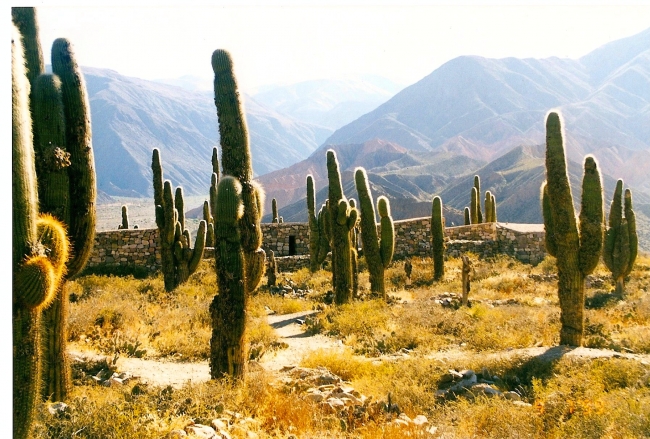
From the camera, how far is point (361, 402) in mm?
6645

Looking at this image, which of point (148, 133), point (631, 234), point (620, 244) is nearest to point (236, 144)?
point (620, 244)

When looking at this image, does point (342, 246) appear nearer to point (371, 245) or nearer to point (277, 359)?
point (371, 245)

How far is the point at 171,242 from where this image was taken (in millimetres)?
17094

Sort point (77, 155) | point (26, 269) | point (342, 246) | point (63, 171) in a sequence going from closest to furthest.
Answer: point (26, 269) < point (63, 171) < point (77, 155) < point (342, 246)

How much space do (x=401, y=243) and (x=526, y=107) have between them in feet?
282

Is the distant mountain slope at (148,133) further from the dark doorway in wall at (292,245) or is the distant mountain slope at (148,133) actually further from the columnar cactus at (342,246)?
the columnar cactus at (342,246)

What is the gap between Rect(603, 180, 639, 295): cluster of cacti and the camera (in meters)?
15.8

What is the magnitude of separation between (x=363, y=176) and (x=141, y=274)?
1085 cm

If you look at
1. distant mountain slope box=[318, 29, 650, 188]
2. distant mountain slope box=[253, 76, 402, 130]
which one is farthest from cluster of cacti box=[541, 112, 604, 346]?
distant mountain slope box=[253, 76, 402, 130]

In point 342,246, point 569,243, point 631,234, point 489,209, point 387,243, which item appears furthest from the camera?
point 489,209

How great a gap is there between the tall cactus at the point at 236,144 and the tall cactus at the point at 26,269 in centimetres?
391

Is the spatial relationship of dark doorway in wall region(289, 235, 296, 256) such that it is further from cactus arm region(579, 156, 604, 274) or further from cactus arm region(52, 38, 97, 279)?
cactus arm region(52, 38, 97, 279)

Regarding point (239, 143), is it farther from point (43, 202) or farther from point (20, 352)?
point (20, 352)

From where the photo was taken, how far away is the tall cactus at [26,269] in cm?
390
